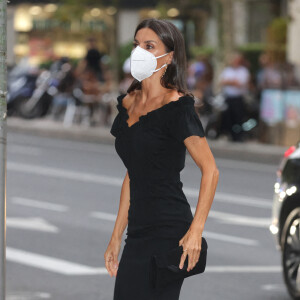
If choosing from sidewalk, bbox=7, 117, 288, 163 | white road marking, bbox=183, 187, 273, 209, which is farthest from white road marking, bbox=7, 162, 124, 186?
sidewalk, bbox=7, 117, 288, 163

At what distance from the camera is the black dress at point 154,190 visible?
4.55 m

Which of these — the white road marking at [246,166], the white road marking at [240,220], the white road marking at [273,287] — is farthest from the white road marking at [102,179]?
the white road marking at [273,287]

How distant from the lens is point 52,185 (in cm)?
1544

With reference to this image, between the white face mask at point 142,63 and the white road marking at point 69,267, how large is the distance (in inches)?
181

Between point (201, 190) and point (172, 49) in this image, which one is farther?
point (172, 49)

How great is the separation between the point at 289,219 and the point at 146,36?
3631 millimetres

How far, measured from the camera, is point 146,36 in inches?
183

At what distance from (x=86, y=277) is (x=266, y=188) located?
6.81 meters

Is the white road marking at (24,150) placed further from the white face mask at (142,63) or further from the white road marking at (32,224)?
A: the white face mask at (142,63)

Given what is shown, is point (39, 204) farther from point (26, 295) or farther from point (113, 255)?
point (113, 255)

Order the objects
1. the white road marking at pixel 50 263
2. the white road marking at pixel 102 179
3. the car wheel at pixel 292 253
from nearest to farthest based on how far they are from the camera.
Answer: the car wheel at pixel 292 253 → the white road marking at pixel 50 263 → the white road marking at pixel 102 179

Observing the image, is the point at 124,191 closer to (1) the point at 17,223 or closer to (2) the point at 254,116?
(1) the point at 17,223

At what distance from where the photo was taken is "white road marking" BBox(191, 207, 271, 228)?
39.1 feet

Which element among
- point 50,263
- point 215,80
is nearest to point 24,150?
point 215,80
